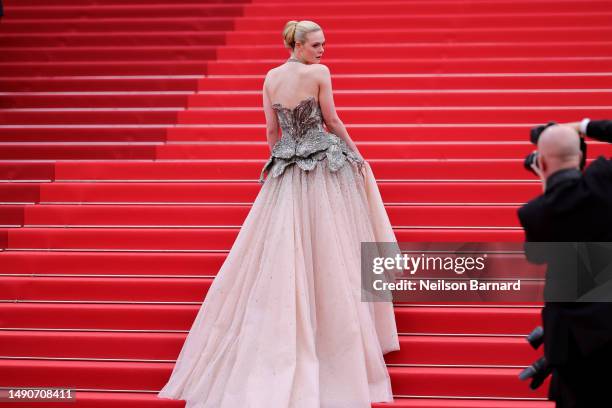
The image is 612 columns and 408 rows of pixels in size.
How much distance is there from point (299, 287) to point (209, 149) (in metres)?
2.11

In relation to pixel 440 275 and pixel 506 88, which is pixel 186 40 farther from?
pixel 440 275

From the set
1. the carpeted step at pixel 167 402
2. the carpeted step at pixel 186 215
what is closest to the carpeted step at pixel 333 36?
the carpeted step at pixel 186 215

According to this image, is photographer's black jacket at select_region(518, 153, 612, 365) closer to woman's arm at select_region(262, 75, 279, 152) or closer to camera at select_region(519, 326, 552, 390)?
camera at select_region(519, 326, 552, 390)

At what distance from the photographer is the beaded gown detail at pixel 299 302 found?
3.76 m

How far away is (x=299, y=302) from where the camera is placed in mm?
3877

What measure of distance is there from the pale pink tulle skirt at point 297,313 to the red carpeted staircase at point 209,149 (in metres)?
0.30

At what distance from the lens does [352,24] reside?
7.07 meters

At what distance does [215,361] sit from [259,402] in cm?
38

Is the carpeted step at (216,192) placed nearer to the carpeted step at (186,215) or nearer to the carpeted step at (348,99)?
the carpeted step at (186,215)

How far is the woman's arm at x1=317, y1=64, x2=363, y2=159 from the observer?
411 centimetres

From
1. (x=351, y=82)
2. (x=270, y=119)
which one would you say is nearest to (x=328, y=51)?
(x=351, y=82)

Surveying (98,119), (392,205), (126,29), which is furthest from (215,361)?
(126,29)

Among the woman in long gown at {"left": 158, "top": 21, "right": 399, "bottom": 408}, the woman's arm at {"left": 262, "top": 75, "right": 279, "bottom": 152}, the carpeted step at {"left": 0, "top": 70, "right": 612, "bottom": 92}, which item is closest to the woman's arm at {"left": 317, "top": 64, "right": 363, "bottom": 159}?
the woman in long gown at {"left": 158, "top": 21, "right": 399, "bottom": 408}

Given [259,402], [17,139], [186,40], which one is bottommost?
[259,402]
